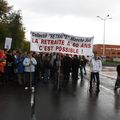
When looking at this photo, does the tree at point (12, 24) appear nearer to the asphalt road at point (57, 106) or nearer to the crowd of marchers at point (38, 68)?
the crowd of marchers at point (38, 68)

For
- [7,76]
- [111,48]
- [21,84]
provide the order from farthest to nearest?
[111,48]
[7,76]
[21,84]

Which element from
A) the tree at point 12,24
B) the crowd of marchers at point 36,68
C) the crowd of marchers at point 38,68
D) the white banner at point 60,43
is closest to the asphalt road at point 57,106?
the crowd of marchers at point 38,68

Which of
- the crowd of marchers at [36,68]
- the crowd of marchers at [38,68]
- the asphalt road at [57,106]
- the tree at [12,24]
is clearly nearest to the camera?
the asphalt road at [57,106]

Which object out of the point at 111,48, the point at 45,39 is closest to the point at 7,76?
the point at 45,39

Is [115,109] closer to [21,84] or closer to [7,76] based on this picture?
[21,84]

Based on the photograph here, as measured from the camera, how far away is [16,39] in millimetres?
72812

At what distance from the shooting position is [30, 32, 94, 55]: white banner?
1591 centimetres

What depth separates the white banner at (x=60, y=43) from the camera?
15.9 m

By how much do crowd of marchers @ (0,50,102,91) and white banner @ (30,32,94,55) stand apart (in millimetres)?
715

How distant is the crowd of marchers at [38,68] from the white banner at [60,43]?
715 mm

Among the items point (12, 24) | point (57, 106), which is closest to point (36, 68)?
point (57, 106)

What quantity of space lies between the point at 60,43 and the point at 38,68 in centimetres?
569

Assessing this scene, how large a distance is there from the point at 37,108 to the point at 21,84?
748 centimetres

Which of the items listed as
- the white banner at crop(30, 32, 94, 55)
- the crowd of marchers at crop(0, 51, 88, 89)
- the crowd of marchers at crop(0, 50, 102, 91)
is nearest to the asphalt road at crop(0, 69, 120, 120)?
the crowd of marchers at crop(0, 50, 102, 91)
